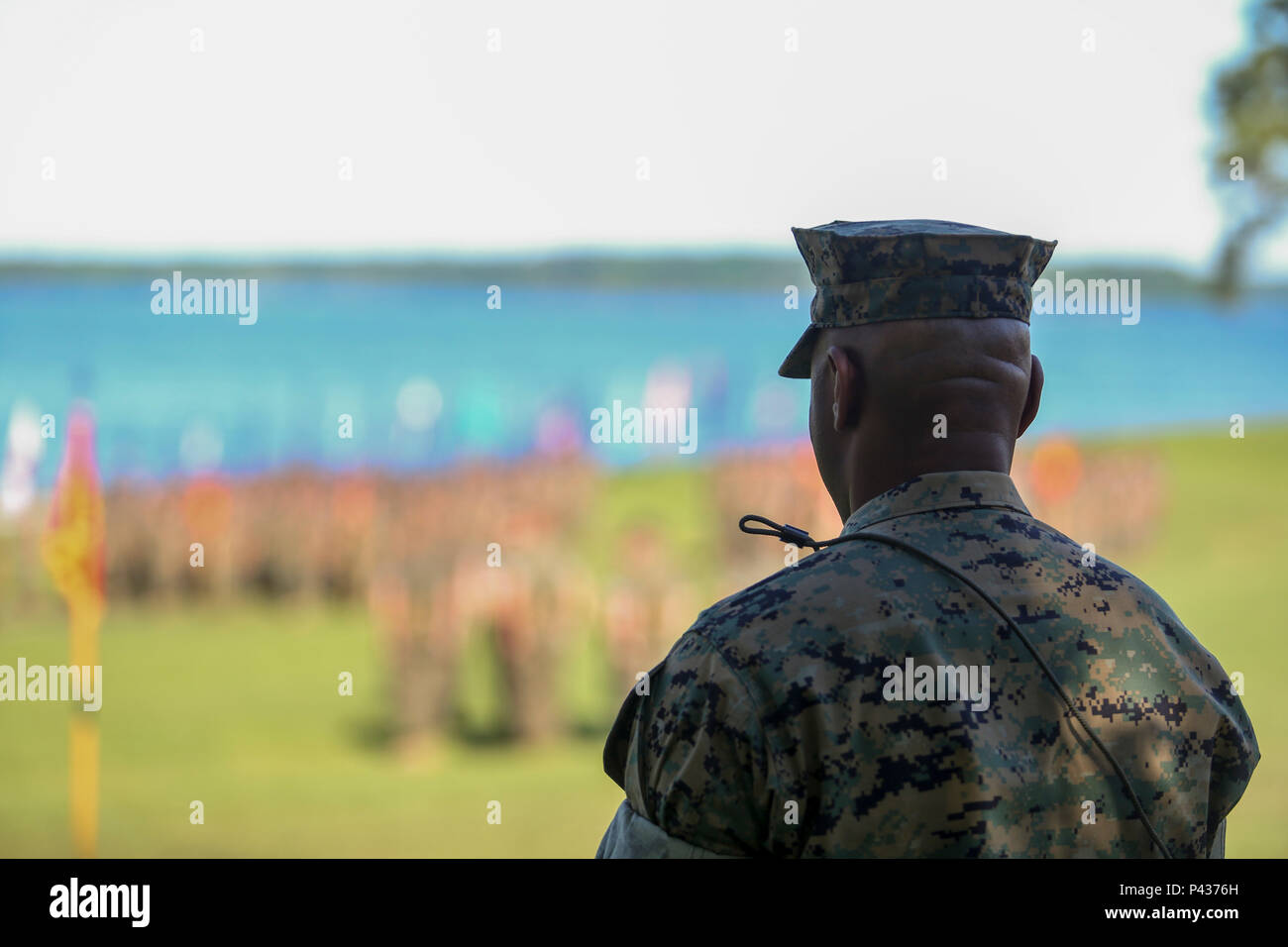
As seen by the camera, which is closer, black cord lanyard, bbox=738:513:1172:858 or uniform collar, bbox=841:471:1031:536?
black cord lanyard, bbox=738:513:1172:858

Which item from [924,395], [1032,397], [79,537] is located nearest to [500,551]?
[79,537]

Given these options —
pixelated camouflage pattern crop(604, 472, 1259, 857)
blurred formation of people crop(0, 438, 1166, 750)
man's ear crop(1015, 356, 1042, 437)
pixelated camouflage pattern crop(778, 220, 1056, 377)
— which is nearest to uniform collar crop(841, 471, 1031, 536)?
pixelated camouflage pattern crop(604, 472, 1259, 857)

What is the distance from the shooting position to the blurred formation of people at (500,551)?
319 inches

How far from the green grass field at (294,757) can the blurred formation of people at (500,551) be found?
1.22 feet

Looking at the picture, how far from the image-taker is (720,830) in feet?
5.67

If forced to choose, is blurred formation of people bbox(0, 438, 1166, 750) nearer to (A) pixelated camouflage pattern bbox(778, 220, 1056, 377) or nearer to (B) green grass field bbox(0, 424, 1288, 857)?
(B) green grass field bbox(0, 424, 1288, 857)

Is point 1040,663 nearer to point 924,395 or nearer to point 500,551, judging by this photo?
point 924,395

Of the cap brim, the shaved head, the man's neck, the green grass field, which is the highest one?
the cap brim

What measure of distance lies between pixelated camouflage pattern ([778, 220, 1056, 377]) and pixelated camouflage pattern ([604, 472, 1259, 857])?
0.28 metres

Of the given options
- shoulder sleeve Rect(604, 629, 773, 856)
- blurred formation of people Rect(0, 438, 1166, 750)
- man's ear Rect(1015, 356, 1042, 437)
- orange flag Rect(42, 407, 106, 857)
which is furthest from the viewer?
blurred formation of people Rect(0, 438, 1166, 750)

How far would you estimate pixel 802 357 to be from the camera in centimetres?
218

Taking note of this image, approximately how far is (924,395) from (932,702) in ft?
1.59

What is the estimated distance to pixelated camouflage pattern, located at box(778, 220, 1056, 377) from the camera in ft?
6.49

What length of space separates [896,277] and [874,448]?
287 millimetres
